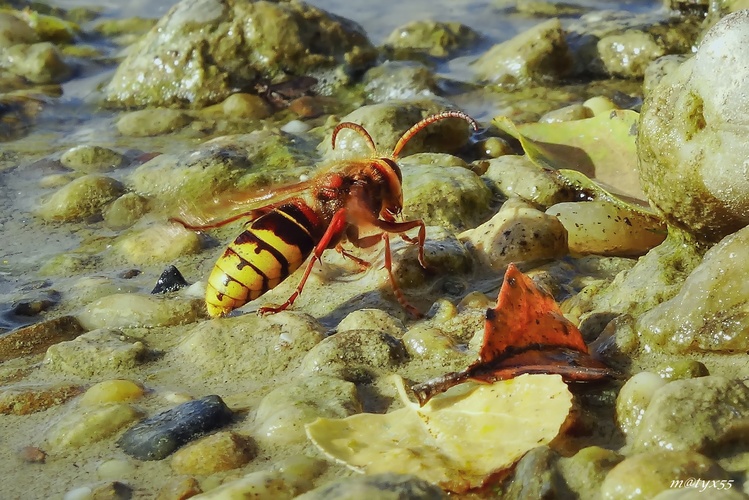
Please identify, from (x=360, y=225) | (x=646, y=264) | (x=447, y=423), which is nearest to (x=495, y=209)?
(x=360, y=225)

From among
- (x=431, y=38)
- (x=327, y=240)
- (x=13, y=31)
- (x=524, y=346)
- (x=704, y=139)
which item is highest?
(x=704, y=139)

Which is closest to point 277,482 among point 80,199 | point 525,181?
point 525,181

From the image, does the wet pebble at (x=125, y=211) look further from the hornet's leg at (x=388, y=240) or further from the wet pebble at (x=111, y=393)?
the wet pebble at (x=111, y=393)

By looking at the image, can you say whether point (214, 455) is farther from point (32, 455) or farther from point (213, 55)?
point (213, 55)

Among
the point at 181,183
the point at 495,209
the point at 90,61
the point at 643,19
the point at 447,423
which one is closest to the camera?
the point at 447,423

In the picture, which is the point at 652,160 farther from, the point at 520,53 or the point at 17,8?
the point at 17,8

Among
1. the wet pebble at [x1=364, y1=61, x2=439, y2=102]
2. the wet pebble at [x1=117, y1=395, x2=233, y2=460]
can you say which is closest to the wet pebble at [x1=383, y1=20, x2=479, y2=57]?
the wet pebble at [x1=364, y1=61, x2=439, y2=102]
